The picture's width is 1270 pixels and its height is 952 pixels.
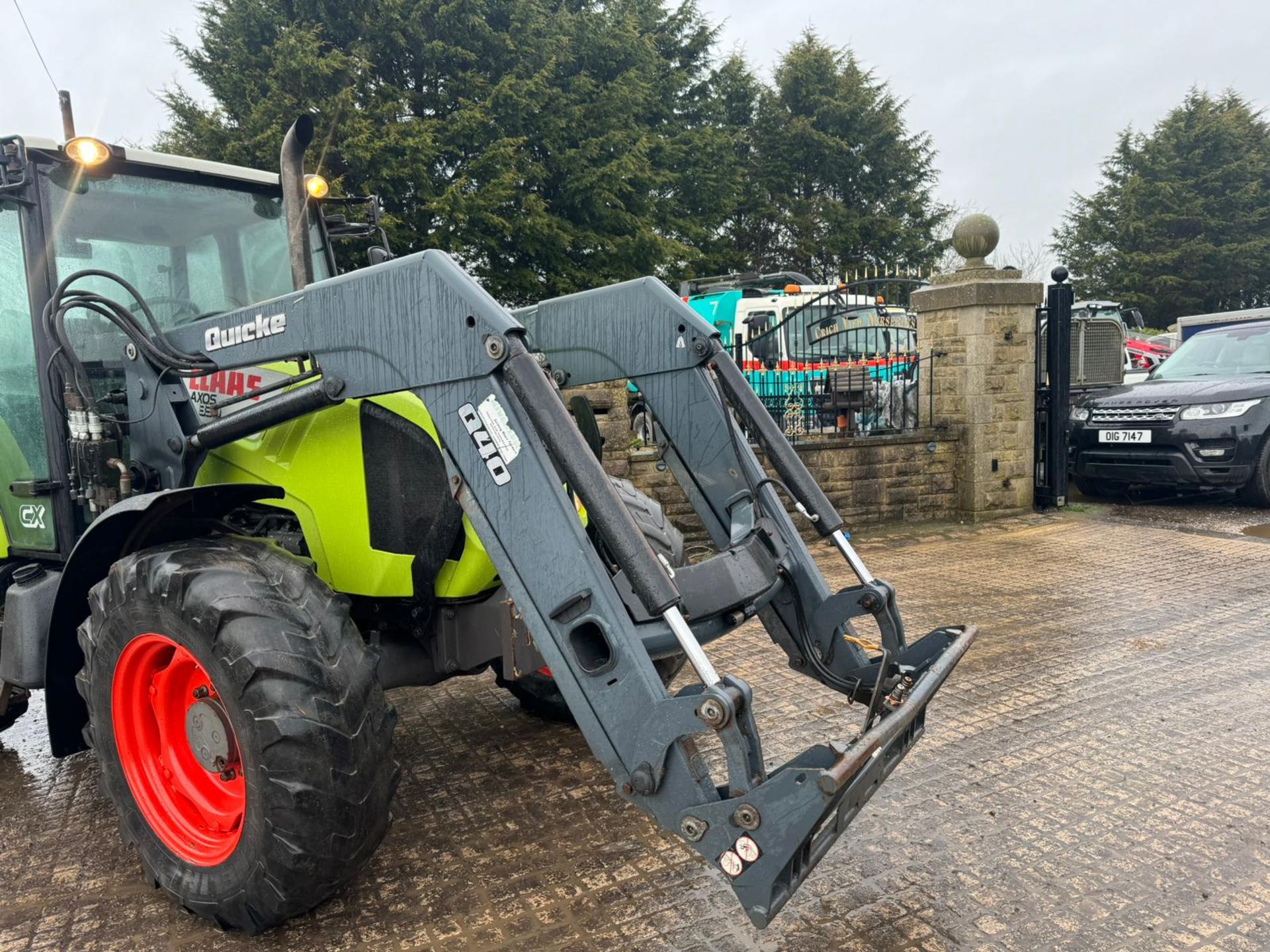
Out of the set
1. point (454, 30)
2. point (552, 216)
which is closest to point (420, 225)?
point (552, 216)

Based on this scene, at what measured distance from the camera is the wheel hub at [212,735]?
268cm

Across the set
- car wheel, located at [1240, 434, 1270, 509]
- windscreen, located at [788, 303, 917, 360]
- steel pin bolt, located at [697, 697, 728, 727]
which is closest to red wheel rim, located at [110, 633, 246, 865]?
steel pin bolt, located at [697, 697, 728, 727]

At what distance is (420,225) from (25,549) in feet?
50.6

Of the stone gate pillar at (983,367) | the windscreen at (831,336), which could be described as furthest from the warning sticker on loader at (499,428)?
the stone gate pillar at (983,367)

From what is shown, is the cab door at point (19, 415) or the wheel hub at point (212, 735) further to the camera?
the cab door at point (19, 415)

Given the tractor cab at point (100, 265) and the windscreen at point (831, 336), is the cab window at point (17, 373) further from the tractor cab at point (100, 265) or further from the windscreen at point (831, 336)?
the windscreen at point (831, 336)

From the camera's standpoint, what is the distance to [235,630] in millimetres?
2494

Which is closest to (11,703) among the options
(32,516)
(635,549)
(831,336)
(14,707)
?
(14,707)

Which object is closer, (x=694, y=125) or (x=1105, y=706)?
(x=1105, y=706)

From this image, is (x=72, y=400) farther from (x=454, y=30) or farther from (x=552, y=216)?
(x=454, y=30)

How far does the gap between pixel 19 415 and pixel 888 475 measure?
7.66m

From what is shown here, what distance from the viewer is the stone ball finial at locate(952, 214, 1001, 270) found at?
9695 mm

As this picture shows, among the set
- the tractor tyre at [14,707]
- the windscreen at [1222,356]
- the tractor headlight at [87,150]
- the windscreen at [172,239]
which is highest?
the tractor headlight at [87,150]

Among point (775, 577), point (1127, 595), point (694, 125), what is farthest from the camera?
point (694, 125)
